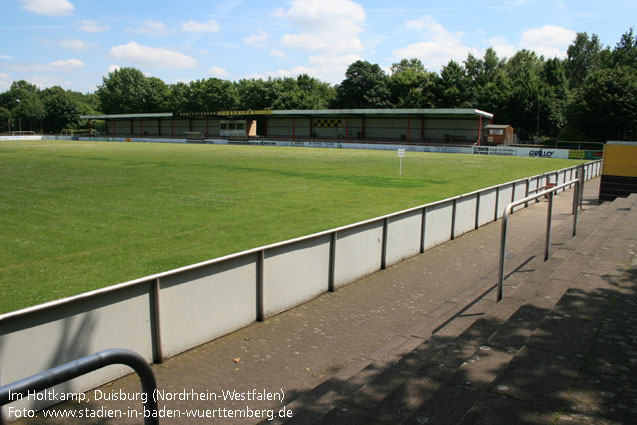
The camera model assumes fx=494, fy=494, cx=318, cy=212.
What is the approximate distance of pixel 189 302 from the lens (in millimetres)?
6375

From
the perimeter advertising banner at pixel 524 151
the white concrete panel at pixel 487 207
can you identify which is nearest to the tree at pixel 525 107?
the perimeter advertising banner at pixel 524 151

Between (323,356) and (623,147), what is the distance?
1905 centimetres

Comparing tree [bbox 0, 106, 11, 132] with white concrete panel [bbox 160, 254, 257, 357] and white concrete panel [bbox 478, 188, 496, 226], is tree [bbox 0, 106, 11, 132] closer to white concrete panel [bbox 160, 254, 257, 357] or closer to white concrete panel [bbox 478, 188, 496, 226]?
white concrete panel [bbox 478, 188, 496, 226]

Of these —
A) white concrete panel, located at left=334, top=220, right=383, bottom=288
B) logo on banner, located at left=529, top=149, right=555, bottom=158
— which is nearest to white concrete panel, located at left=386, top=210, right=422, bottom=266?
white concrete panel, located at left=334, top=220, right=383, bottom=288

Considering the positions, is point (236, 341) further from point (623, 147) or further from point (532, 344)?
point (623, 147)

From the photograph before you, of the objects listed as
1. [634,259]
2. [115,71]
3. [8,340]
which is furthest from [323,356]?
[115,71]

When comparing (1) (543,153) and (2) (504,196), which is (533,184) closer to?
(2) (504,196)

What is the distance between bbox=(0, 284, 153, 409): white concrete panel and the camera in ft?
15.6

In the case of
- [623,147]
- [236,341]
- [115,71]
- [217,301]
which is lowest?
[236,341]

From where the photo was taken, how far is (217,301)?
6.75 m

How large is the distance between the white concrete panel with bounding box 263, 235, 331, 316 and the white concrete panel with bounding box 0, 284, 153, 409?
2108mm

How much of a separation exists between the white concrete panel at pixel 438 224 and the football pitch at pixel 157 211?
2.88 m

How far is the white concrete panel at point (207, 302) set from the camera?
6.17 metres

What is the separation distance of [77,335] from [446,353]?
3955 mm
